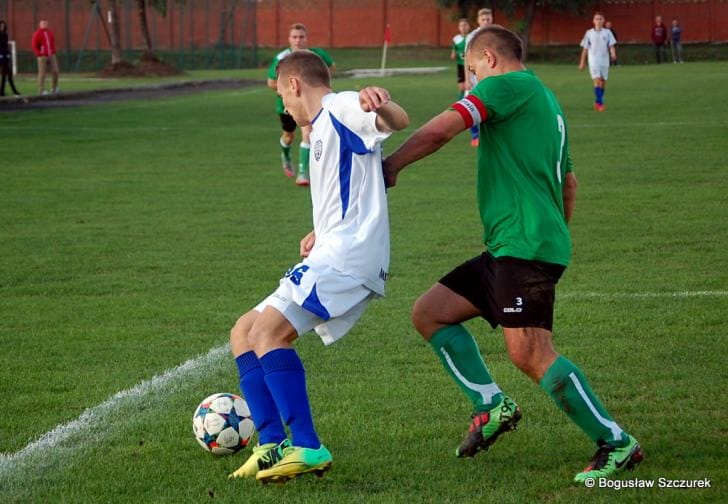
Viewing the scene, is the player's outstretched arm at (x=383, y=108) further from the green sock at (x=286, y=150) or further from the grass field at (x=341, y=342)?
the green sock at (x=286, y=150)

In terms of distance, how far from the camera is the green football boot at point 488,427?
4.86 m

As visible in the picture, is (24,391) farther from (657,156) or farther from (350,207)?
(657,156)

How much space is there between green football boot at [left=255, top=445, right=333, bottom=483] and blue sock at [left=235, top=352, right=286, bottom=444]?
9.0 inches

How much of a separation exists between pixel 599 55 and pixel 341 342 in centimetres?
2077

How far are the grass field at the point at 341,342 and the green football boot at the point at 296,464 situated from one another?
0.20 feet

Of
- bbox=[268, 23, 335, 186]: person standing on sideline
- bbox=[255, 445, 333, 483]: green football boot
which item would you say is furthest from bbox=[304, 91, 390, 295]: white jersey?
bbox=[268, 23, 335, 186]: person standing on sideline

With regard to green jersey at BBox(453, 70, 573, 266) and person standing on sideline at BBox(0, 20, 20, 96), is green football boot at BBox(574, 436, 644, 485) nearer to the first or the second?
green jersey at BBox(453, 70, 573, 266)

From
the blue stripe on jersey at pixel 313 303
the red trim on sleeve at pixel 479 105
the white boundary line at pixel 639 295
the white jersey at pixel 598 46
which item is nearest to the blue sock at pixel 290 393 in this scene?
the blue stripe on jersey at pixel 313 303

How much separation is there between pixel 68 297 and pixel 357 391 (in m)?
3.34

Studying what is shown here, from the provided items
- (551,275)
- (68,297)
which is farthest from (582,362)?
(68,297)

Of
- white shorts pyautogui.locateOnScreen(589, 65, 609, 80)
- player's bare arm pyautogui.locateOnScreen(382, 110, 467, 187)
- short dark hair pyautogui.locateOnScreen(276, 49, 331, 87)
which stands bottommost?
white shorts pyautogui.locateOnScreen(589, 65, 609, 80)

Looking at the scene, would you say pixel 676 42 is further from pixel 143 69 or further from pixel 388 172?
pixel 388 172

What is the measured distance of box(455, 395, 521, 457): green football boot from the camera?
486cm

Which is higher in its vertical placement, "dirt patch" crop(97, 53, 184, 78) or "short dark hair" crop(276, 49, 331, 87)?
"short dark hair" crop(276, 49, 331, 87)
